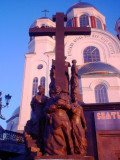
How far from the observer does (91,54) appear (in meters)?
24.5

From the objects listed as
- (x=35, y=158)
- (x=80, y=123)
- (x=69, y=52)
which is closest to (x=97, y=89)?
(x=69, y=52)

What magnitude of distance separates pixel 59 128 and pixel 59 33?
3925mm

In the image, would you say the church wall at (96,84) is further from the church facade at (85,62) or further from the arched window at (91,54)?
the arched window at (91,54)

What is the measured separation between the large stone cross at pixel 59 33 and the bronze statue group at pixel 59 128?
0.83 m

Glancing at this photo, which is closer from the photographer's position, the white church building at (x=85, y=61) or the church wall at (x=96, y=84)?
the church wall at (x=96, y=84)

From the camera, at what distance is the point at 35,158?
4.17 metres

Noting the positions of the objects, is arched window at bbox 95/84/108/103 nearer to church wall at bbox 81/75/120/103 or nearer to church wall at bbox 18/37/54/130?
church wall at bbox 81/75/120/103

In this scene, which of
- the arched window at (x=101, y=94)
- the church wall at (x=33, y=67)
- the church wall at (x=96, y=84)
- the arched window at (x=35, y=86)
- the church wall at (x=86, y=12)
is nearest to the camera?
the church wall at (x=96, y=84)

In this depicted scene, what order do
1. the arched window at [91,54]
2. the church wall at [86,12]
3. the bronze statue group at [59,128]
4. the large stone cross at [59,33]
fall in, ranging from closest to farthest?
the bronze statue group at [59,128] < the large stone cross at [59,33] < the arched window at [91,54] < the church wall at [86,12]

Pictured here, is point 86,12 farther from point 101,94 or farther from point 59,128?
point 59,128

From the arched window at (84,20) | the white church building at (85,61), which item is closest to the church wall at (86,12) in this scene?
the white church building at (85,61)

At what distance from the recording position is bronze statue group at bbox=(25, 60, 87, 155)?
4.48 meters

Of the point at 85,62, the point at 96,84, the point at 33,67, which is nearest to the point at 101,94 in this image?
the point at 96,84

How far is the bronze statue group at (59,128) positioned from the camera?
4.48 metres
